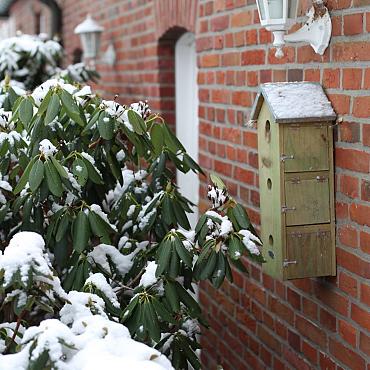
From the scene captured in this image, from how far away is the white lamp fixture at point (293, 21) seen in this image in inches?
106

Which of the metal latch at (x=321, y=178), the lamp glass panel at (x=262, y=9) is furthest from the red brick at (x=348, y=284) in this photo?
the lamp glass panel at (x=262, y=9)

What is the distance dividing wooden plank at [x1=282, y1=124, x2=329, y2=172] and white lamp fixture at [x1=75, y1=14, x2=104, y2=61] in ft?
14.1

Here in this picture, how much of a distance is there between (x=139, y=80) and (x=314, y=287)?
10.5ft

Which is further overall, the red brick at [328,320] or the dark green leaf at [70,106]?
the red brick at [328,320]

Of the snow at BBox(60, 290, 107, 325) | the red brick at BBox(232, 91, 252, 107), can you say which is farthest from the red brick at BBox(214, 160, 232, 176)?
the snow at BBox(60, 290, 107, 325)

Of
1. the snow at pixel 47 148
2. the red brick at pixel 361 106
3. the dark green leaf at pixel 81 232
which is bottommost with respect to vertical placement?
the dark green leaf at pixel 81 232

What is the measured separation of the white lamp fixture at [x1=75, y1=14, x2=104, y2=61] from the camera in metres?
6.72

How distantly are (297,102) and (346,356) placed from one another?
0.91 m

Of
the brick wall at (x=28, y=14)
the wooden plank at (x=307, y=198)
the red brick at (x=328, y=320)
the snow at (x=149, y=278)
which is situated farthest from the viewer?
the brick wall at (x=28, y=14)

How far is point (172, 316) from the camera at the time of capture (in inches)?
102

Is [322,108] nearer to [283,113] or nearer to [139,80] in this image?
[283,113]

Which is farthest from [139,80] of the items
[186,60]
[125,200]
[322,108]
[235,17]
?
[322,108]

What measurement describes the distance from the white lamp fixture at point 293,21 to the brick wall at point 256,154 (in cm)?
3

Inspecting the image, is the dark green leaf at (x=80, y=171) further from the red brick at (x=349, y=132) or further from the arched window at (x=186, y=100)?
the arched window at (x=186, y=100)
